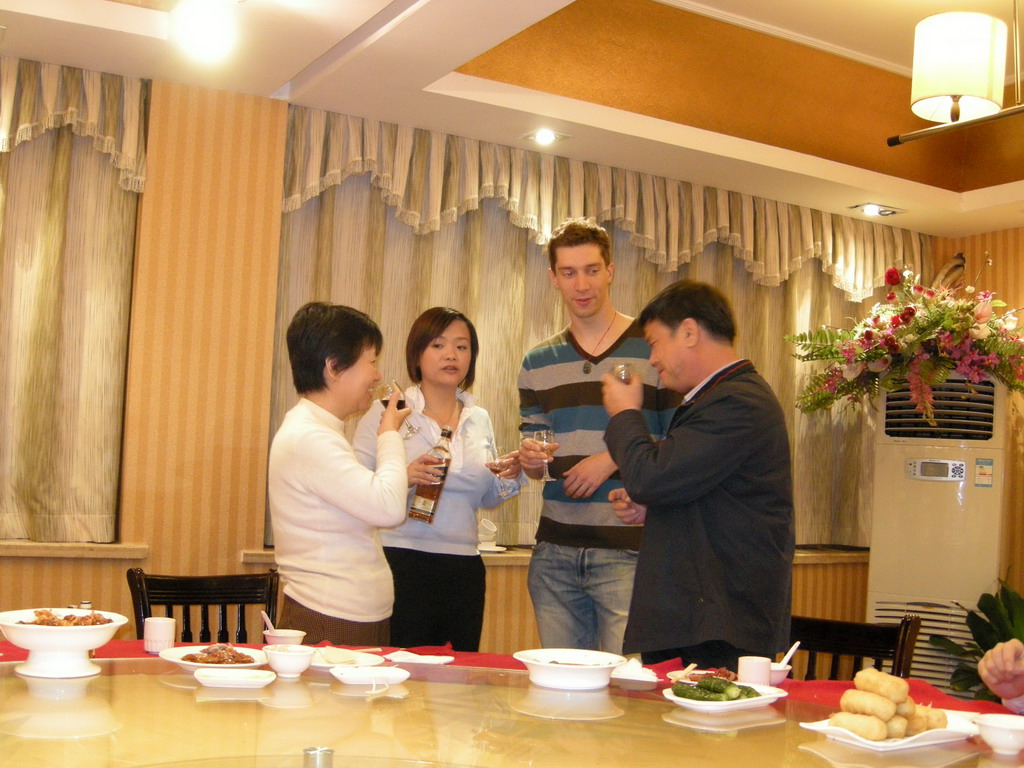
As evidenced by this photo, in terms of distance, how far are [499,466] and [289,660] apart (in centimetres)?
131

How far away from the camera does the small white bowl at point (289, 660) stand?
1.69 m

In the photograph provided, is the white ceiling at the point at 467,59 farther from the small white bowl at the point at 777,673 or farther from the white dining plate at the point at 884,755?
the white dining plate at the point at 884,755

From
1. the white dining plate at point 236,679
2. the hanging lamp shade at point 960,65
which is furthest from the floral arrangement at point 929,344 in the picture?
the white dining plate at point 236,679

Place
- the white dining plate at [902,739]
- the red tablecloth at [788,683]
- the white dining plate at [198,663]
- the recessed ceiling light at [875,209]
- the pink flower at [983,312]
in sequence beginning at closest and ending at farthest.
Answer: the white dining plate at [902,739] < the white dining plate at [198,663] < the red tablecloth at [788,683] < the pink flower at [983,312] < the recessed ceiling light at [875,209]

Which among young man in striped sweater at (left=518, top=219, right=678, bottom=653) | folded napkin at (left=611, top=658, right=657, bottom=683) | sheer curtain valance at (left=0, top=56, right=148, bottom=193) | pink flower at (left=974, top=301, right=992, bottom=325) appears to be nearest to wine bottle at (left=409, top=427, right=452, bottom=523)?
young man in striped sweater at (left=518, top=219, right=678, bottom=653)

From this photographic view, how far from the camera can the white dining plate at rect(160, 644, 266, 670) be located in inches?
67.9

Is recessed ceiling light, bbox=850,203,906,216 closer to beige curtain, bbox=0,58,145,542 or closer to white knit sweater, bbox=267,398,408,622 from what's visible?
beige curtain, bbox=0,58,145,542

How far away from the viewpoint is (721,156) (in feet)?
15.2

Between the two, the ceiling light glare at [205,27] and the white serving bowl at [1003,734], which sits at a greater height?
the ceiling light glare at [205,27]

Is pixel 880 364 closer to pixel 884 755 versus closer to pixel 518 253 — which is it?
pixel 518 253

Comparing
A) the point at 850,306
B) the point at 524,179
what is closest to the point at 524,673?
the point at 524,179

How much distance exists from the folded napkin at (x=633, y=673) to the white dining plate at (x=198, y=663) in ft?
2.01

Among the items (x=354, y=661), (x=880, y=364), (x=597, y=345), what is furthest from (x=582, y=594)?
(x=880, y=364)

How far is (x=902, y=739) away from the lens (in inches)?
55.9
